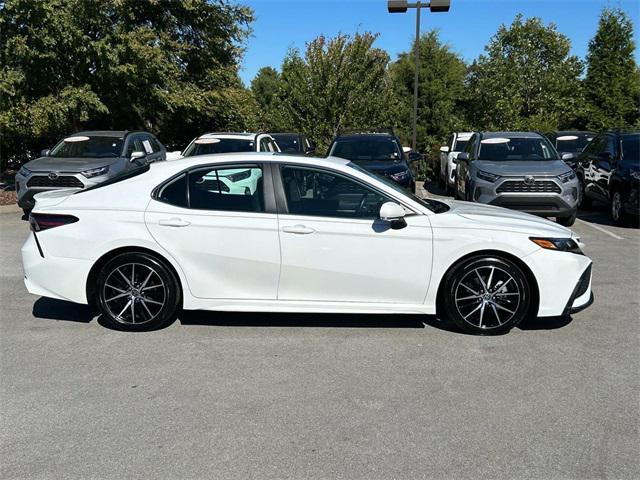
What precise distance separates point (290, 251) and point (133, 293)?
1416 mm

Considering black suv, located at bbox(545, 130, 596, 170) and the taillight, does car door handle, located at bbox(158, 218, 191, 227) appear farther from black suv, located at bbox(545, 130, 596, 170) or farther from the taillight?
black suv, located at bbox(545, 130, 596, 170)

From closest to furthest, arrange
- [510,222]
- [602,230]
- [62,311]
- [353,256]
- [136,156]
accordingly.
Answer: [353,256] < [510,222] < [62,311] < [602,230] < [136,156]

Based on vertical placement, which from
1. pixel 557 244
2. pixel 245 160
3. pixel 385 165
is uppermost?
pixel 245 160

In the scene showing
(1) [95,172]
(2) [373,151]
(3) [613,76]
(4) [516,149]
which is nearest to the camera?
(1) [95,172]

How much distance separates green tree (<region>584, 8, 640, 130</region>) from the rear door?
28.8 meters

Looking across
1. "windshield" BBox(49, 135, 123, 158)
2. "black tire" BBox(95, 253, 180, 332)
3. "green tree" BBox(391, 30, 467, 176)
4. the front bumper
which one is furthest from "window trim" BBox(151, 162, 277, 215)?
"green tree" BBox(391, 30, 467, 176)

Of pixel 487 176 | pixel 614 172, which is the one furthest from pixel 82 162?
pixel 614 172

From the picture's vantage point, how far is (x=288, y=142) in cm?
1786

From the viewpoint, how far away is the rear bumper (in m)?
5.28

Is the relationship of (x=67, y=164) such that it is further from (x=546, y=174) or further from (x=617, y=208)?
(x=617, y=208)

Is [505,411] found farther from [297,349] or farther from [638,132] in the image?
[638,132]

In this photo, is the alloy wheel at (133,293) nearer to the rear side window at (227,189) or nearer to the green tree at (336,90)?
the rear side window at (227,189)

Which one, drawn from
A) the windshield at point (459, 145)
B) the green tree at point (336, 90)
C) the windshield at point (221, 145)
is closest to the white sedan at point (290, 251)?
the windshield at point (221, 145)

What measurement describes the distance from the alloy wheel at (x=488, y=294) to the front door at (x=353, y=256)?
34cm
